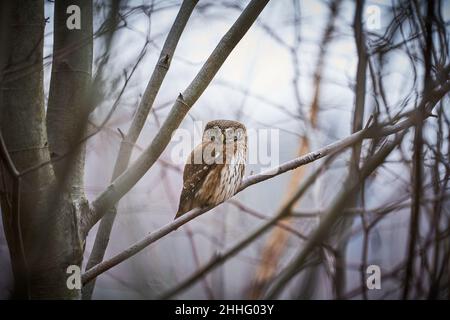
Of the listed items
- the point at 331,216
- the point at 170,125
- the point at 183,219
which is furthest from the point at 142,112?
the point at 331,216

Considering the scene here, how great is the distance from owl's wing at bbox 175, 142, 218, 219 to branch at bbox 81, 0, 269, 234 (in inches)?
14.0

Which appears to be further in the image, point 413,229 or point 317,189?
point 317,189

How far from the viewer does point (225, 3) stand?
133cm

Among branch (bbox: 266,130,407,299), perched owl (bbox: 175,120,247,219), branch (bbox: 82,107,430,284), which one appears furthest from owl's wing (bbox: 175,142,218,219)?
branch (bbox: 266,130,407,299)

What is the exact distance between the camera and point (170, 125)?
1003mm

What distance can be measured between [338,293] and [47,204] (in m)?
0.63

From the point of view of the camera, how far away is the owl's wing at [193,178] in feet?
4.46

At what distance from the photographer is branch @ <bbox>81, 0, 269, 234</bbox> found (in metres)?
1.00

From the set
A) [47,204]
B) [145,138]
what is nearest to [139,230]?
[145,138]

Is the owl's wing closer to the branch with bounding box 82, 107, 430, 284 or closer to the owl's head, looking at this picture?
the owl's head

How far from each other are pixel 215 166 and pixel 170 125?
1.43ft

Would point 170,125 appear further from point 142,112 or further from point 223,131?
point 223,131
